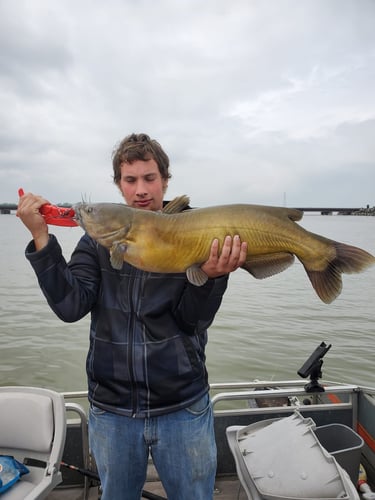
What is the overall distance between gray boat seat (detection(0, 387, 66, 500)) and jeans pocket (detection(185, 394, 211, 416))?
1319 millimetres

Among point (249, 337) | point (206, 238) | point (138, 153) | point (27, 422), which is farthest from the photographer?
point (249, 337)

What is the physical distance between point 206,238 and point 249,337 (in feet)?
30.9

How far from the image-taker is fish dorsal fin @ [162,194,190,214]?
2.34 meters

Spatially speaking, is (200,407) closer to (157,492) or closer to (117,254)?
(117,254)

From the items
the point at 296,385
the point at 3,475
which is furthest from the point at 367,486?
the point at 3,475

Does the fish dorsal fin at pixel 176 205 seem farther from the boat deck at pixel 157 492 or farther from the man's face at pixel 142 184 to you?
the boat deck at pixel 157 492

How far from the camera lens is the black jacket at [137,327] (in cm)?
215

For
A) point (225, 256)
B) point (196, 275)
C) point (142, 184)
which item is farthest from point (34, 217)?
point (225, 256)

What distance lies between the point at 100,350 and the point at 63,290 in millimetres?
392

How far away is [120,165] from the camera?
2.43 metres

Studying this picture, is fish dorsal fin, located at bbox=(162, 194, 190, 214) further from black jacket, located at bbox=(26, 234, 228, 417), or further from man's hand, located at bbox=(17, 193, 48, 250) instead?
man's hand, located at bbox=(17, 193, 48, 250)

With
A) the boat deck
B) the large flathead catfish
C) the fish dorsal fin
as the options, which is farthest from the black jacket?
the boat deck

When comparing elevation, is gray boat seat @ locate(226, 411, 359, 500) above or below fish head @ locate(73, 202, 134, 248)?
below

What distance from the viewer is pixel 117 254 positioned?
2.17 meters
